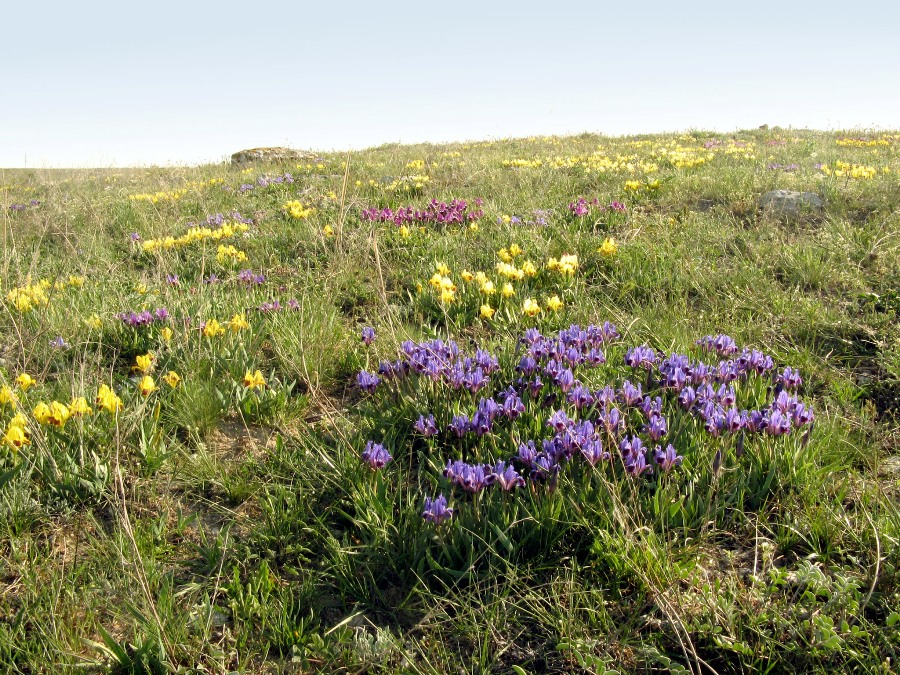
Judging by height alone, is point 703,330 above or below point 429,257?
below

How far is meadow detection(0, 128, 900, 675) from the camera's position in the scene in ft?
7.25

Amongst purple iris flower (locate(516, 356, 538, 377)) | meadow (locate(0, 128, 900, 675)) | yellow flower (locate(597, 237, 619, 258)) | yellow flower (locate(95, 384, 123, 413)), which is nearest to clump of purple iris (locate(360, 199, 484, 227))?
meadow (locate(0, 128, 900, 675))

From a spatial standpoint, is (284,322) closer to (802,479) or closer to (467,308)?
(467,308)

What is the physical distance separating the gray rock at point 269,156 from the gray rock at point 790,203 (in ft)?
38.0

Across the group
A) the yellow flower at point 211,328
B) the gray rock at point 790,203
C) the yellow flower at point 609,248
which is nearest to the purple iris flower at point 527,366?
the yellow flower at point 211,328

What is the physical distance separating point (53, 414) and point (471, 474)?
2.23 meters

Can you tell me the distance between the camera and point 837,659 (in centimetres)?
203

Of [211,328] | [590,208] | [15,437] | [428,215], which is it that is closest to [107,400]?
[15,437]

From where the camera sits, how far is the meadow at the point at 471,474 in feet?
7.25

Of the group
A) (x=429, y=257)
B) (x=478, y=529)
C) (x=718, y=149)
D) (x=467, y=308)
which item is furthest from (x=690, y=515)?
(x=718, y=149)

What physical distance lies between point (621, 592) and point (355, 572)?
1.09 metres

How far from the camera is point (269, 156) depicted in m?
16.6

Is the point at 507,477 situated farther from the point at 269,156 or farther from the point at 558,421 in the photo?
the point at 269,156

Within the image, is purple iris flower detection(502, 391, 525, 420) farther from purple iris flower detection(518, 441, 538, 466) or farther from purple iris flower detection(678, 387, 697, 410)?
purple iris flower detection(678, 387, 697, 410)
